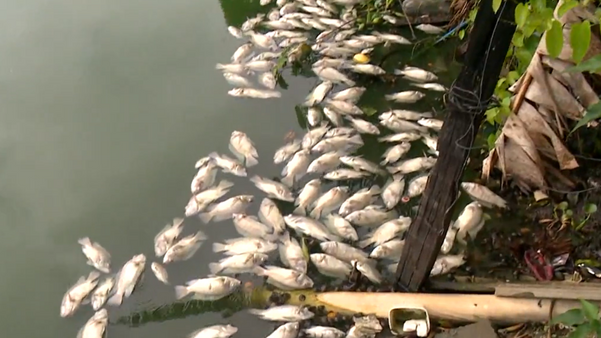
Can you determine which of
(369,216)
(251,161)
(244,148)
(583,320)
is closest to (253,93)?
(244,148)

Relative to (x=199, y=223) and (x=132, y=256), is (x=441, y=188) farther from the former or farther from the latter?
(x=132, y=256)

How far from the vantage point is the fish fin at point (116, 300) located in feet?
10.3

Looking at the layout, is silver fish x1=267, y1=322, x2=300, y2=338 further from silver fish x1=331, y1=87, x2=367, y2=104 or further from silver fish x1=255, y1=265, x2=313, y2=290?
silver fish x1=331, y1=87, x2=367, y2=104

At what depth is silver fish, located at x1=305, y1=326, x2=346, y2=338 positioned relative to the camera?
9.22ft

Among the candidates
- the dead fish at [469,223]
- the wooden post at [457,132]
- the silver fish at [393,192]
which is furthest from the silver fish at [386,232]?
the wooden post at [457,132]

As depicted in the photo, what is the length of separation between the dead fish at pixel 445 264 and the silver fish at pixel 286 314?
705 mm

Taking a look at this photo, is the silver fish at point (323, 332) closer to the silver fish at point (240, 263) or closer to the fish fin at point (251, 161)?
the silver fish at point (240, 263)

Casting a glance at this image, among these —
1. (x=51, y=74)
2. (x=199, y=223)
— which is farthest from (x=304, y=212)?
(x=51, y=74)

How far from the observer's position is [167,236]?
3398 mm

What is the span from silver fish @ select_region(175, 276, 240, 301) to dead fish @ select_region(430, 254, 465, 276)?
3.58 ft

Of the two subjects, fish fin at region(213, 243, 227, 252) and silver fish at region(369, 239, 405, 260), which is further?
fish fin at region(213, 243, 227, 252)

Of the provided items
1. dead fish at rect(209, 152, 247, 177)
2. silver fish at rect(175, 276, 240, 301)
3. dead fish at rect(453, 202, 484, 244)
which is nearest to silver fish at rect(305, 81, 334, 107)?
dead fish at rect(209, 152, 247, 177)

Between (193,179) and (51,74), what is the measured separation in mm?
2012

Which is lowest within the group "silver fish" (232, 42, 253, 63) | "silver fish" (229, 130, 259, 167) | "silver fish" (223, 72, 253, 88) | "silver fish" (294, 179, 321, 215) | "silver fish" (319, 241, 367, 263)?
"silver fish" (319, 241, 367, 263)
